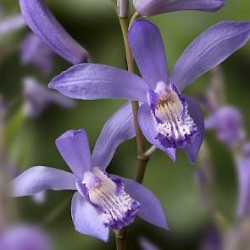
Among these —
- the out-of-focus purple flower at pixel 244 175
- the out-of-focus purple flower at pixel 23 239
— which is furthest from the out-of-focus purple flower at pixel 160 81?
the out-of-focus purple flower at pixel 244 175

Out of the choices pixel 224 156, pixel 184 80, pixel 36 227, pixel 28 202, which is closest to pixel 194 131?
pixel 184 80

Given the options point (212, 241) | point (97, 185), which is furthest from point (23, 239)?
point (212, 241)

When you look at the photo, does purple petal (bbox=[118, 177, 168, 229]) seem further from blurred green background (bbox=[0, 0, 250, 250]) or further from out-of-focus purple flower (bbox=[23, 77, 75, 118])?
blurred green background (bbox=[0, 0, 250, 250])

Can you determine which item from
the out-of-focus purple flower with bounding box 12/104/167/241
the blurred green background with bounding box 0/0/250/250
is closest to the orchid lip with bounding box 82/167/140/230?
the out-of-focus purple flower with bounding box 12/104/167/241

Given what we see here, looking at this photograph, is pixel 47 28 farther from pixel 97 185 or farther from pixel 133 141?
pixel 133 141

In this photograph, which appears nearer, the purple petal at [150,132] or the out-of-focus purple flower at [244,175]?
the purple petal at [150,132]

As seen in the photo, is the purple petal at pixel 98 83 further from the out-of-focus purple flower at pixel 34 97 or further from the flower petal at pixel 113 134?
the out-of-focus purple flower at pixel 34 97
